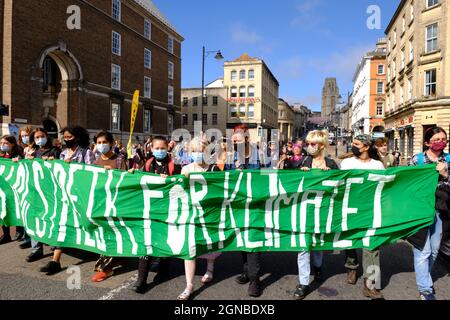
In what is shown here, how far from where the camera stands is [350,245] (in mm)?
3922

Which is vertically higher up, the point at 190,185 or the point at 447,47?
the point at 447,47

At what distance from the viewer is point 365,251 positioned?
3.94 m

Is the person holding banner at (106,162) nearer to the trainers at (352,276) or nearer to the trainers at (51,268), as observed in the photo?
the trainers at (51,268)

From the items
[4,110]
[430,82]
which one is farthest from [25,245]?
[430,82]

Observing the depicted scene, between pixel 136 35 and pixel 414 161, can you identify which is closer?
pixel 414 161

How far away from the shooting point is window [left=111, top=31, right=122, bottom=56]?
1136 inches

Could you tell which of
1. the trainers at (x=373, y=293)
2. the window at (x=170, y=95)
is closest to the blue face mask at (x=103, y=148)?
the trainers at (x=373, y=293)

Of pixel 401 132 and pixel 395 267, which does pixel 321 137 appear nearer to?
pixel 395 267

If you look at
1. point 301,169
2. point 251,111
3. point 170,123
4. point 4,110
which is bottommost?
point 301,169

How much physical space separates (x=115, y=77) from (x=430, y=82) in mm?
27760

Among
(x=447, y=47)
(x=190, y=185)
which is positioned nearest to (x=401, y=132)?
(x=447, y=47)

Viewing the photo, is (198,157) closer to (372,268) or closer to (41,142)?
(372,268)

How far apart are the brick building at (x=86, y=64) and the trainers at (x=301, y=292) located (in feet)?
66.2
